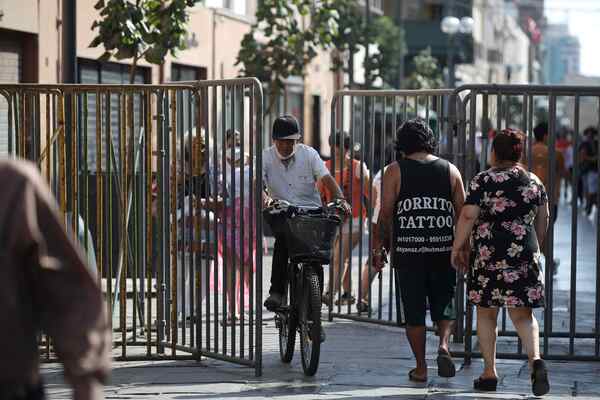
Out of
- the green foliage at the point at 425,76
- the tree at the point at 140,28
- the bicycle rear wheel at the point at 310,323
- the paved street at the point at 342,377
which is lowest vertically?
the paved street at the point at 342,377

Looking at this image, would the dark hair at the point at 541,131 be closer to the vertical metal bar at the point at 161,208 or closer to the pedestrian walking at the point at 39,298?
the vertical metal bar at the point at 161,208

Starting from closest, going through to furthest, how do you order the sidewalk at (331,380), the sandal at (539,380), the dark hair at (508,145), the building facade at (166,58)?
1. the sandal at (539,380)
2. the sidewalk at (331,380)
3. the dark hair at (508,145)
4. the building facade at (166,58)

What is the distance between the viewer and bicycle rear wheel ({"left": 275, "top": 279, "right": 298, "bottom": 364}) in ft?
30.3

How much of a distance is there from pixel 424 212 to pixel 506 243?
564mm

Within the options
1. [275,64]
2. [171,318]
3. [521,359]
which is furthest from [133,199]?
[275,64]

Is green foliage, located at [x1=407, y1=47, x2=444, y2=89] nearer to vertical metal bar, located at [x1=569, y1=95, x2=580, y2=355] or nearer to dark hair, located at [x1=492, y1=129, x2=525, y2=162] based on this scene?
vertical metal bar, located at [x1=569, y1=95, x2=580, y2=355]

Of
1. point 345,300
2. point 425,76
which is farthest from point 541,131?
point 425,76

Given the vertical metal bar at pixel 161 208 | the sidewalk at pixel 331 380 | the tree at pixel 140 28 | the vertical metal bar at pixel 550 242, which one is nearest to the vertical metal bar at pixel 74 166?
the vertical metal bar at pixel 161 208

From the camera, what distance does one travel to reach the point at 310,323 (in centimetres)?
880

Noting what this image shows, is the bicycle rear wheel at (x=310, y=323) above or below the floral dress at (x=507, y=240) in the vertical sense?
below

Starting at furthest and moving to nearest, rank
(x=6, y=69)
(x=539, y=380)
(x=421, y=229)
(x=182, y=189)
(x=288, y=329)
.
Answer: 1. (x=6, y=69)
2. (x=182, y=189)
3. (x=288, y=329)
4. (x=421, y=229)
5. (x=539, y=380)

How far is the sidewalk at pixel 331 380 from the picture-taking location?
27.1 ft

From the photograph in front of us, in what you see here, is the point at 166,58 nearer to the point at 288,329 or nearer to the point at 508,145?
the point at 288,329

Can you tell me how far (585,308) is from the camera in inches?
548
